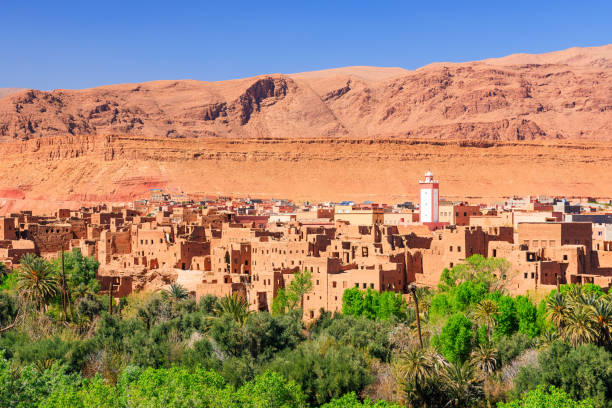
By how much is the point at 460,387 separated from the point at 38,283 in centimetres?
2099

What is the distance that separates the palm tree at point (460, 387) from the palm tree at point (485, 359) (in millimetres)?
1407

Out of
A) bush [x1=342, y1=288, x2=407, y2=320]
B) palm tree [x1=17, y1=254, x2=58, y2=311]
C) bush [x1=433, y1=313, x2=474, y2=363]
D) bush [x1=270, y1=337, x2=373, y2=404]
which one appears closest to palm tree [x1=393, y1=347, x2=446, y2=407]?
bush [x1=270, y1=337, x2=373, y2=404]

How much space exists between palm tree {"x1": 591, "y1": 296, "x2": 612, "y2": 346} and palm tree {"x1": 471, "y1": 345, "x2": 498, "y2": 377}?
376 centimetres

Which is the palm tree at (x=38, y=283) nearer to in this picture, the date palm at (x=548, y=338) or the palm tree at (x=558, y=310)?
the date palm at (x=548, y=338)

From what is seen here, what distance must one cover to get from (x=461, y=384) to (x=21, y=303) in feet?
69.4

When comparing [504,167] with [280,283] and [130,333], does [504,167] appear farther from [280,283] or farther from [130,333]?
[130,333]

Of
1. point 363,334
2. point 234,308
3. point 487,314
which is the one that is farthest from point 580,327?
point 234,308

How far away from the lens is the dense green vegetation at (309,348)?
2770cm

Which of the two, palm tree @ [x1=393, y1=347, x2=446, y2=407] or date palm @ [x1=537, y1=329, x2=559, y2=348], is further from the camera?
date palm @ [x1=537, y1=329, x2=559, y2=348]

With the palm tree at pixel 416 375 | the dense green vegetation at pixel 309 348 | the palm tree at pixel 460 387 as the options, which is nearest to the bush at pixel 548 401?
the dense green vegetation at pixel 309 348

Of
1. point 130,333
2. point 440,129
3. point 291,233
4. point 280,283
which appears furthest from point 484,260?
point 440,129

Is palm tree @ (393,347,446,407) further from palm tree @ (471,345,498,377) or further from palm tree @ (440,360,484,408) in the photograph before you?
palm tree @ (471,345,498,377)

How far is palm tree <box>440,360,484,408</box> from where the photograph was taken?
30.4 m

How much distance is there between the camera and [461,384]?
3081 cm
